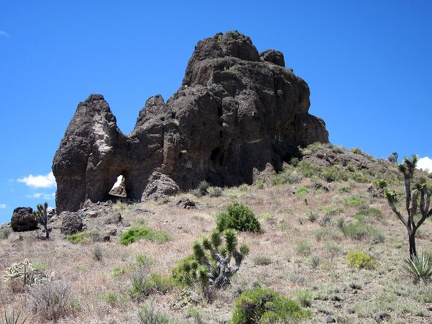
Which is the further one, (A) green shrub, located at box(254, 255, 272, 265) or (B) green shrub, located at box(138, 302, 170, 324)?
(A) green shrub, located at box(254, 255, 272, 265)

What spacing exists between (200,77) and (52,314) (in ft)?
92.1

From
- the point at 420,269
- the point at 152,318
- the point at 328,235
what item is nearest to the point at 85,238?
the point at 328,235

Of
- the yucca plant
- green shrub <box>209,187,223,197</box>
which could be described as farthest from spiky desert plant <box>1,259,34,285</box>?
green shrub <box>209,187,223,197</box>

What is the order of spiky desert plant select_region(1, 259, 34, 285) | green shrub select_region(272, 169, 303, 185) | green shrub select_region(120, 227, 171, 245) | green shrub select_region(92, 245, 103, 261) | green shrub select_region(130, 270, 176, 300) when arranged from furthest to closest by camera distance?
green shrub select_region(272, 169, 303, 185) → green shrub select_region(120, 227, 171, 245) → green shrub select_region(92, 245, 103, 261) → spiky desert plant select_region(1, 259, 34, 285) → green shrub select_region(130, 270, 176, 300)

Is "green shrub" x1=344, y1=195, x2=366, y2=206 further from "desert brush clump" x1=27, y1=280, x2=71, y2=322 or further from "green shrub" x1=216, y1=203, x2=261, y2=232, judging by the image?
"desert brush clump" x1=27, y1=280, x2=71, y2=322

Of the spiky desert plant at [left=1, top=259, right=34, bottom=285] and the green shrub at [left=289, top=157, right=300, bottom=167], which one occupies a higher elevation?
the green shrub at [left=289, top=157, right=300, bottom=167]

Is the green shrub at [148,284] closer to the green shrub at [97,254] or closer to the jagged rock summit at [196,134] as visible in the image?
the green shrub at [97,254]

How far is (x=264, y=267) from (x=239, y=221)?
6.23m

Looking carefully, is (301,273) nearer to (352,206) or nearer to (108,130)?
(352,206)

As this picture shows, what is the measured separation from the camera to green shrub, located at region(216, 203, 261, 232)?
18.0 meters

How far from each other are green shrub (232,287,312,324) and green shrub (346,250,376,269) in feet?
14.4

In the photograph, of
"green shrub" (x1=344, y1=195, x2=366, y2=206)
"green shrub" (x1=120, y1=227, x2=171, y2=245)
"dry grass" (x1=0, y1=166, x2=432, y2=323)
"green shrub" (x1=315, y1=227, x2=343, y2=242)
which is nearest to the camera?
"dry grass" (x1=0, y1=166, x2=432, y2=323)

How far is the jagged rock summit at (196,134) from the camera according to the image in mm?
28625

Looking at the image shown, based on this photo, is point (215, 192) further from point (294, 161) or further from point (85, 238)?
point (85, 238)
